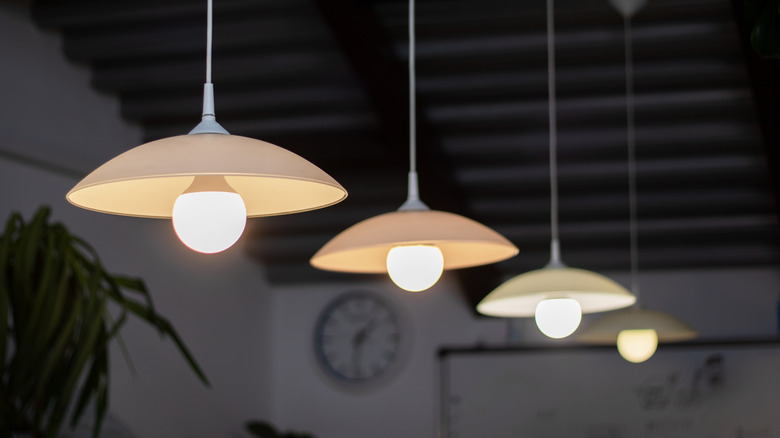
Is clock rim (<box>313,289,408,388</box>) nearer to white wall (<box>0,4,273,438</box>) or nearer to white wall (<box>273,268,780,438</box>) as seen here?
white wall (<box>273,268,780,438</box>)

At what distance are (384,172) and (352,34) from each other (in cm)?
104

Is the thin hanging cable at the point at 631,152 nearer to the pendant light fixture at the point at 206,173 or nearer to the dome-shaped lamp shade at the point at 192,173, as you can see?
the dome-shaped lamp shade at the point at 192,173

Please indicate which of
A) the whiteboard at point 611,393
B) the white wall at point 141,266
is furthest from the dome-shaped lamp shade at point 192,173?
the whiteboard at point 611,393

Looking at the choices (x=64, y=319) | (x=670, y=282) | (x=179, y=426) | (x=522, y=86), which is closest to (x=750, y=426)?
(x=670, y=282)

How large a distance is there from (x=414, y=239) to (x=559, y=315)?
0.71 metres

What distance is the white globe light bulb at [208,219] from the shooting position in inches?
46.6

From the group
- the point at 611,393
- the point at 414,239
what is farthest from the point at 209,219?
the point at 611,393

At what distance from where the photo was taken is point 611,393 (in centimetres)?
525

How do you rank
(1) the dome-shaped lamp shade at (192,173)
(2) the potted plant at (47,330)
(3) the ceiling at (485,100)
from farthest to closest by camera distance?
(3) the ceiling at (485,100) → (2) the potted plant at (47,330) → (1) the dome-shaped lamp shade at (192,173)

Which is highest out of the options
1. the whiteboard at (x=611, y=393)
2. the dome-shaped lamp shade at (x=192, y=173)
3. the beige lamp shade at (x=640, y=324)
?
the dome-shaped lamp shade at (x=192, y=173)

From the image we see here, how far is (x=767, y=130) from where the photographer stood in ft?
12.3

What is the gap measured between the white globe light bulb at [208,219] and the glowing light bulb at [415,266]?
481 mm

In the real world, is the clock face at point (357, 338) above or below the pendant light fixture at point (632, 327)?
below

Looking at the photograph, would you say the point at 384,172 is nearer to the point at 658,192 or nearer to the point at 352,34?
the point at 352,34
